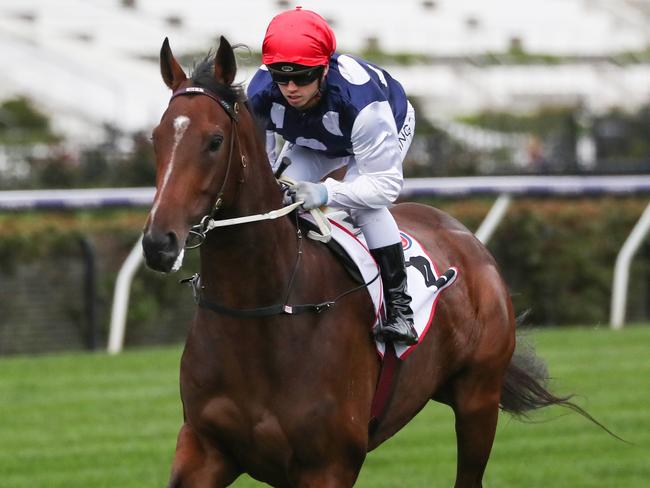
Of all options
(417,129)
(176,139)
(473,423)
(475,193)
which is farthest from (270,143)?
(417,129)

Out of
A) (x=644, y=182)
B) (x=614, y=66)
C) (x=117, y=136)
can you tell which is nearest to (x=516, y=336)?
(x=644, y=182)

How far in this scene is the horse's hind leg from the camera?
17.6 feet

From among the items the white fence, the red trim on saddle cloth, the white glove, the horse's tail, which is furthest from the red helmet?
the white fence

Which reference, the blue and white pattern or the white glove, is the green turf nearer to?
the blue and white pattern

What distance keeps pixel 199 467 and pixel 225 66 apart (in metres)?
1.21

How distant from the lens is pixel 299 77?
4.31 meters

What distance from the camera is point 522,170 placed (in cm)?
1387

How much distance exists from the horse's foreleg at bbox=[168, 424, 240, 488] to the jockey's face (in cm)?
106

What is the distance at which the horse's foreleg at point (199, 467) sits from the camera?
4293 millimetres

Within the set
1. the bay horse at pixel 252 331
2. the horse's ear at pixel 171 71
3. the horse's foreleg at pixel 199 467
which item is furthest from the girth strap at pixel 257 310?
the horse's ear at pixel 171 71

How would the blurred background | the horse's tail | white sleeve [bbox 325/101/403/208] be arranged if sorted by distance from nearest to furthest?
white sleeve [bbox 325/101/403/208] < the horse's tail < the blurred background

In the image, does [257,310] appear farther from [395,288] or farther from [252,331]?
[395,288]

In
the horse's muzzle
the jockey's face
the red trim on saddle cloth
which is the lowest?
the red trim on saddle cloth

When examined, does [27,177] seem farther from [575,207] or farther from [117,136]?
[575,207]
